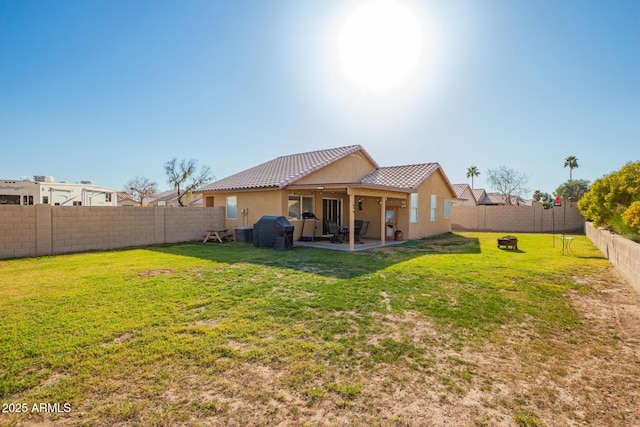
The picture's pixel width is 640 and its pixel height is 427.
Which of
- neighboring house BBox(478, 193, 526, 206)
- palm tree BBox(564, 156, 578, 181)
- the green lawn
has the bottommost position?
the green lawn

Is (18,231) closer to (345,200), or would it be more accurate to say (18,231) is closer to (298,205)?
(298,205)

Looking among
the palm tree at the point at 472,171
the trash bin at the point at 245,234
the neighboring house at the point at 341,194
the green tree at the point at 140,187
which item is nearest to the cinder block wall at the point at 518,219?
the neighboring house at the point at 341,194

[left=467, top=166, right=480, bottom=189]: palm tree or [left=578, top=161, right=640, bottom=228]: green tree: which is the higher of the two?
[left=467, top=166, right=480, bottom=189]: palm tree

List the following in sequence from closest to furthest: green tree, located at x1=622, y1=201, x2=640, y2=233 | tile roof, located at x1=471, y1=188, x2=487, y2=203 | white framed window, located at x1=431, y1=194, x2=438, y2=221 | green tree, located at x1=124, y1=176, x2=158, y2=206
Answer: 1. green tree, located at x1=622, y1=201, x2=640, y2=233
2. white framed window, located at x1=431, y1=194, x2=438, y2=221
3. tile roof, located at x1=471, y1=188, x2=487, y2=203
4. green tree, located at x1=124, y1=176, x2=158, y2=206

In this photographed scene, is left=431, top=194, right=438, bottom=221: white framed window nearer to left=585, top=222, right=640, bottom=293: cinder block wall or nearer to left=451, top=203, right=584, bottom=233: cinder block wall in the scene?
left=451, top=203, right=584, bottom=233: cinder block wall

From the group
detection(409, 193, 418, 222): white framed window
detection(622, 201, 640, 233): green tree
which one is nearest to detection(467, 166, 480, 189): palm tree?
detection(409, 193, 418, 222): white framed window

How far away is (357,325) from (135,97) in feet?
49.6

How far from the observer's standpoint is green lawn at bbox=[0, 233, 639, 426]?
2578mm

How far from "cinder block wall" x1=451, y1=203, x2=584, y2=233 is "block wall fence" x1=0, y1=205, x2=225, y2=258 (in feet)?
61.1

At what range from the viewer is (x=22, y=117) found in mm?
15688

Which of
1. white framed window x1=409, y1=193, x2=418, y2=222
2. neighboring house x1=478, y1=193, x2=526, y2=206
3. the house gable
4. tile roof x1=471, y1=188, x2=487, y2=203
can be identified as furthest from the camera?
neighboring house x1=478, y1=193, x2=526, y2=206

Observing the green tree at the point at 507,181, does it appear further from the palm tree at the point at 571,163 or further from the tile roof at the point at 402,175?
the tile roof at the point at 402,175

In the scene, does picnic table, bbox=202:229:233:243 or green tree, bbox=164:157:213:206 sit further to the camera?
green tree, bbox=164:157:213:206

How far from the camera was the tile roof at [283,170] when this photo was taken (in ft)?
44.9
